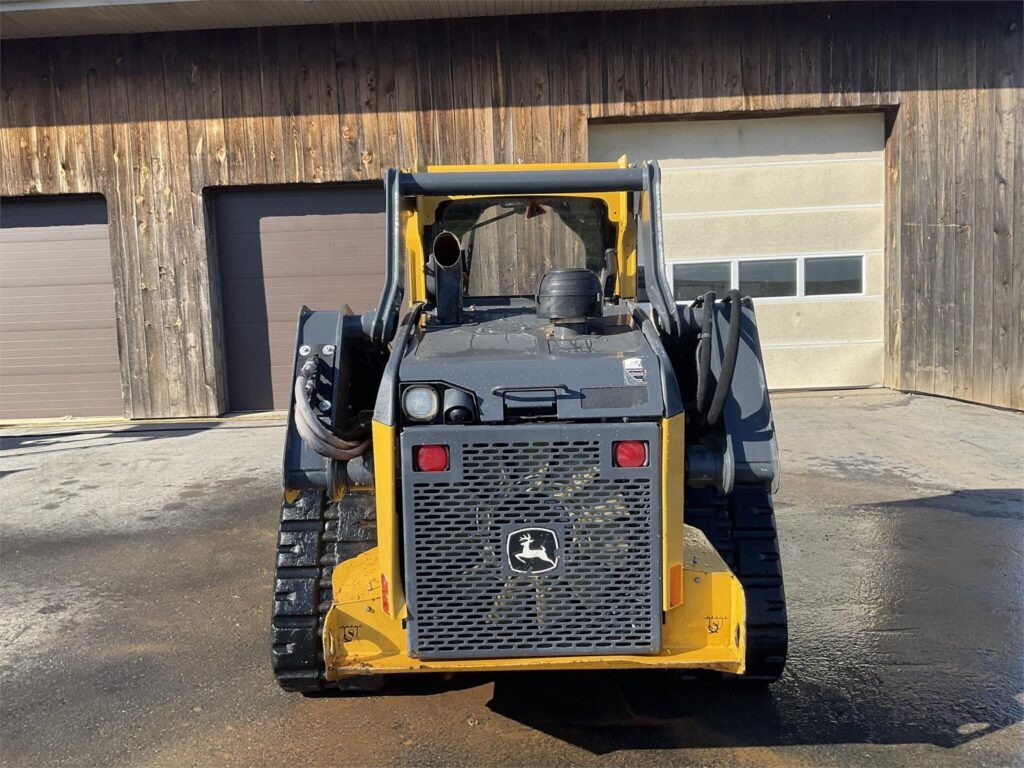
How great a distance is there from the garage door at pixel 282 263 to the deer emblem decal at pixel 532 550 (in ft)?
28.0

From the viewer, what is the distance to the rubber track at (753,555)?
12.2 feet

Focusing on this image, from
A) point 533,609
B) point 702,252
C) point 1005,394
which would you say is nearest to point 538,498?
point 533,609

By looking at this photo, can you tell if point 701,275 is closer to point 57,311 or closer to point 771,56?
point 771,56

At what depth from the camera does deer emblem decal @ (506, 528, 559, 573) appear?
3117 millimetres

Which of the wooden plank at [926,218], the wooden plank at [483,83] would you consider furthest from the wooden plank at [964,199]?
the wooden plank at [483,83]

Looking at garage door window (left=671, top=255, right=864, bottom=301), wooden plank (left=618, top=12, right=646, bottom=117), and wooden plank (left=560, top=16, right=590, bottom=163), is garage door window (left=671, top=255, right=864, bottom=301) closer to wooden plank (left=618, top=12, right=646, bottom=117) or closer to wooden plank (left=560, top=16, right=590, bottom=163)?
wooden plank (left=560, top=16, right=590, bottom=163)

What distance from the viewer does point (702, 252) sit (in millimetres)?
11367

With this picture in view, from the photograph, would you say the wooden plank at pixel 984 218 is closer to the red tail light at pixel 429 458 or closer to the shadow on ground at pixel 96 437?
the shadow on ground at pixel 96 437

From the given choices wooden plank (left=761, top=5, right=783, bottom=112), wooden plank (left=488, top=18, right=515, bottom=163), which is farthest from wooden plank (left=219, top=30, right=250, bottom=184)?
wooden plank (left=761, top=5, right=783, bottom=112)

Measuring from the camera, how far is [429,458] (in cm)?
309

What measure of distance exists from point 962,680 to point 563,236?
2879 mm

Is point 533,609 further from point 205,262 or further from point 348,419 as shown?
point 205,262

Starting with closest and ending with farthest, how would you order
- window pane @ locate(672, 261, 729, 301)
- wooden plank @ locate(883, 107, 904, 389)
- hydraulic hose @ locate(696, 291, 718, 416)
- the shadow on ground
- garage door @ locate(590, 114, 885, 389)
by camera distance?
hydraulic hose @ locate(696, 291, 718, 416) < the shadow on ground < wooden plank @ locate(883, 107, 904, 389) < garage door @ locate(590, 114, 885, 389) < window pane @ locate(672, 261, 729, 301)

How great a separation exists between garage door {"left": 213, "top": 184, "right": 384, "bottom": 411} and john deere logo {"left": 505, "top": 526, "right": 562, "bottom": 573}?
854 cm
